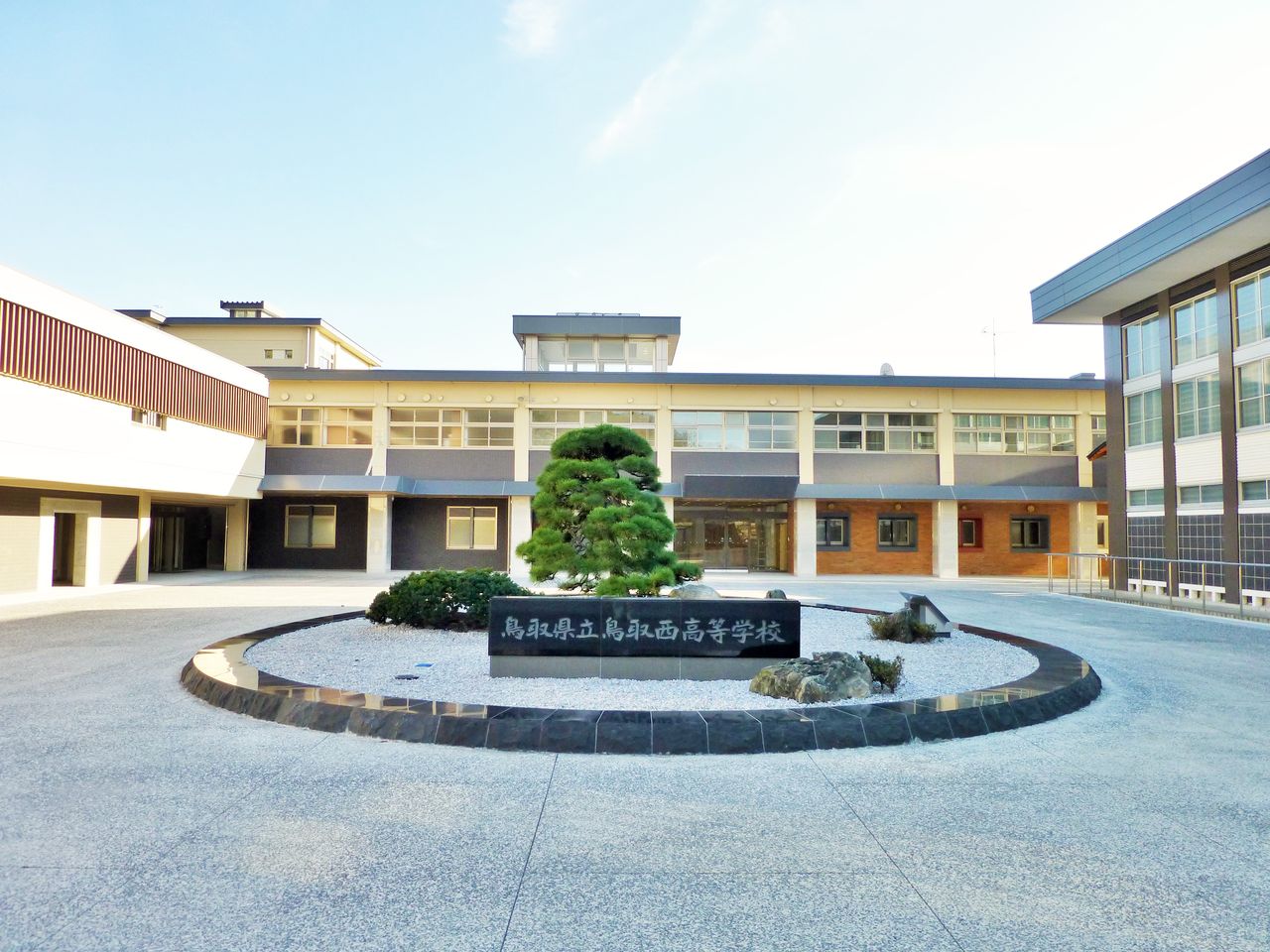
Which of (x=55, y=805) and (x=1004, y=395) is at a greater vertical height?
(x=1004, y=395)

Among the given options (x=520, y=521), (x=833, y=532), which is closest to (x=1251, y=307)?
(x=833, y=532)

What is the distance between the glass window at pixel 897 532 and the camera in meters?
27.8

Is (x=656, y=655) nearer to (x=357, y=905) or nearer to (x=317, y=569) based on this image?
(x=357, y=905)

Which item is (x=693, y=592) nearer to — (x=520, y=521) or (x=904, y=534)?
(x=520, y=521)

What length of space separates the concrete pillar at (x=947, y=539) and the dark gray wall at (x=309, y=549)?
20.3m

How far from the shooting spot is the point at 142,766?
5137mm

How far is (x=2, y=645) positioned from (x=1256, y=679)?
15.5 m

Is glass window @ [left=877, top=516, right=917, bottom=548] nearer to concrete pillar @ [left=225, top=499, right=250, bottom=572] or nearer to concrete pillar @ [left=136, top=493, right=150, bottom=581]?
concrete pillar @ [left=225, top=499, right=250, bottom=572]

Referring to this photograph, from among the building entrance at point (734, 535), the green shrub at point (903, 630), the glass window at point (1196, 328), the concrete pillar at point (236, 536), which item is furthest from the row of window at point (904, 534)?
the concrete pillar at point (236, 536)

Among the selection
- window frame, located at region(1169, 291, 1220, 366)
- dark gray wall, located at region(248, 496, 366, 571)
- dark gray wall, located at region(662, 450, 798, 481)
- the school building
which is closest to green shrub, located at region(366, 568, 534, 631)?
the school building

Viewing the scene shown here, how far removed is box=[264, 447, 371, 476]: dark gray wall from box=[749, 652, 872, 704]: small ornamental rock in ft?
72.6

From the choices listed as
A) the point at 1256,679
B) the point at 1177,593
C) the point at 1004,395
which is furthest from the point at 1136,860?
the point at 1004,395

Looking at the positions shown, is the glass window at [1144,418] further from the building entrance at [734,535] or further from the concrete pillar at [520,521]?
the concrete pillar at [520,521]

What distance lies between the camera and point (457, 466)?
26609 millimetres
